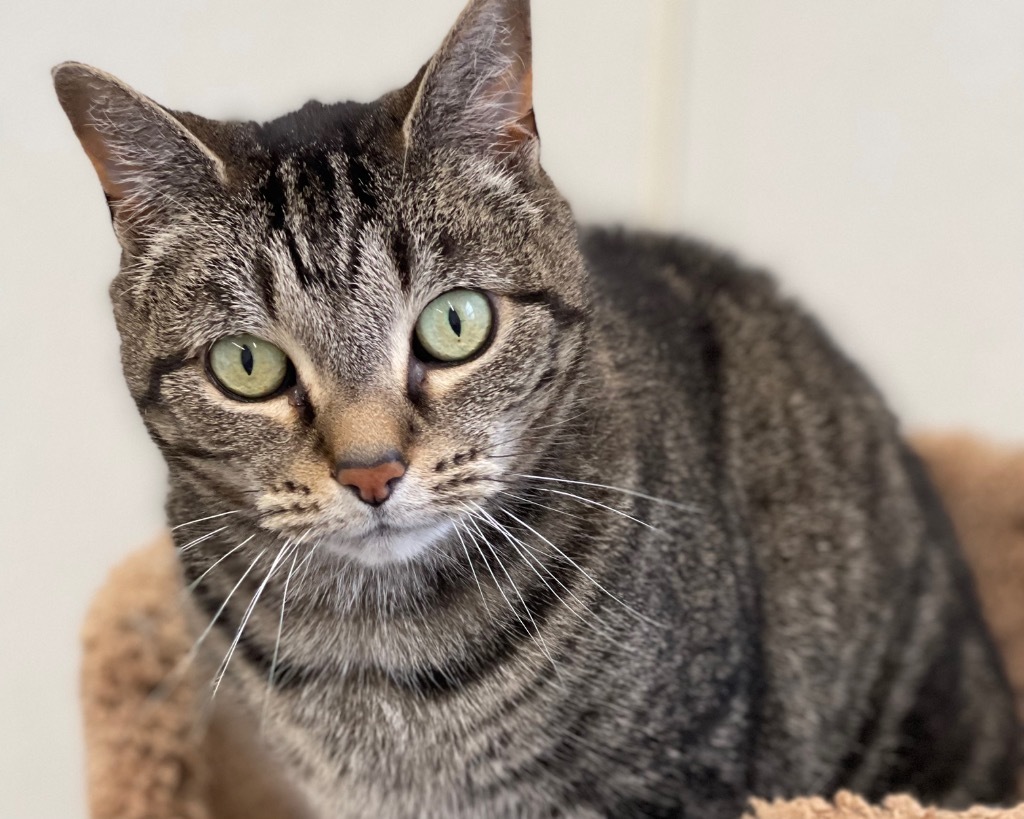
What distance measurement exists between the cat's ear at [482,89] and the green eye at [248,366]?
19 centimetres

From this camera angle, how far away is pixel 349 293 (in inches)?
27.0

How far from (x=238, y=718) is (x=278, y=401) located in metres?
0.52

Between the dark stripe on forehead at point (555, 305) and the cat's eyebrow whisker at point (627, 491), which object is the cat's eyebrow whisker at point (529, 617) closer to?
the cat's eyebrow whisker at point (627, 491)

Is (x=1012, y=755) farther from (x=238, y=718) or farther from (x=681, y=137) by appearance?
(x=681, y=137)

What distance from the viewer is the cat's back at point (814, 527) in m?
0.98

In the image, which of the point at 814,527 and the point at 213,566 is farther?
the point at 814,527

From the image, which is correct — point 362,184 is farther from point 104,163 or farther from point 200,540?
point 200,540

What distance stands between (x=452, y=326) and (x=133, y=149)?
10.8 inches

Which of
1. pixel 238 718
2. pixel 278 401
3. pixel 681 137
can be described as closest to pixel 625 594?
pixel 278 401

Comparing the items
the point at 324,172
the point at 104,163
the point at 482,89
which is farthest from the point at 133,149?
the point at 482,89

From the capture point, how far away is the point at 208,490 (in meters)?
0.80

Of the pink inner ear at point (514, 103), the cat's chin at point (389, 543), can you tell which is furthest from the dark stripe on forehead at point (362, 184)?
the cat's chin at point (389, 543)

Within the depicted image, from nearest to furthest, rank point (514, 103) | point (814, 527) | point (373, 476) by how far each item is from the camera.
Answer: point (373, 476)
point (514, 103)
point (814, 527)

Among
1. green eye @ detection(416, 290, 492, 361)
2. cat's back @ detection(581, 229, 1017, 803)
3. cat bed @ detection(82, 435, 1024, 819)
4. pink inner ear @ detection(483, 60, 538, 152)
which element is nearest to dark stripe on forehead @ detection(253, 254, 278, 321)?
green eye @ detection(416, 290, 492, 361)
